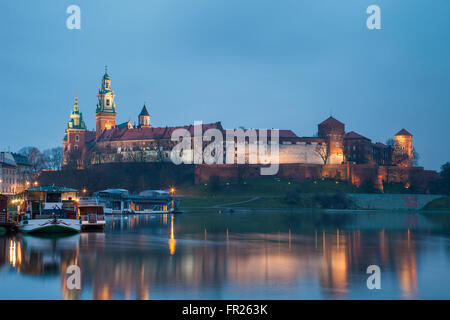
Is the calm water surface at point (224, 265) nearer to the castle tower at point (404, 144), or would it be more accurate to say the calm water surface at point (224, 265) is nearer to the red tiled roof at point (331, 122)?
the red tiled roof at point (331, 122)

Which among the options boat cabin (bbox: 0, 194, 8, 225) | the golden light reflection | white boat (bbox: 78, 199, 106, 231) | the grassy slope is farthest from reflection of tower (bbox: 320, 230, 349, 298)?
the grassy slope

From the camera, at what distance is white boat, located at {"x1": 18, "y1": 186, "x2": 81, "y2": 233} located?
30672 millimetres

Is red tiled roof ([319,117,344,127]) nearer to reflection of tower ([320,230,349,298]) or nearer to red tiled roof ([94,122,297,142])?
red tiled roof ([94,122,297,142])

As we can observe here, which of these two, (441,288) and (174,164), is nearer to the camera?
(441,288)

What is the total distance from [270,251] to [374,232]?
42.9 ft

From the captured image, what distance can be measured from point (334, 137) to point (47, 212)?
7226cm

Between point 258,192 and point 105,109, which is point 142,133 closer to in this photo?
point 105,109

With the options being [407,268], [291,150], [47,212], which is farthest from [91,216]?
[291,150]

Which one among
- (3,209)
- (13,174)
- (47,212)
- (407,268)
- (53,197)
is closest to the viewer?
(407,268)

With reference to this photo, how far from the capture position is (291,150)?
332 ft

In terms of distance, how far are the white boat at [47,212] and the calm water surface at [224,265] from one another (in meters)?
0.95

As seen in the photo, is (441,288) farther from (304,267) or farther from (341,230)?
(341,230)
